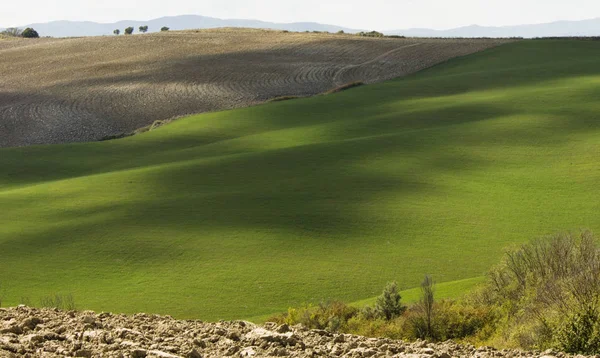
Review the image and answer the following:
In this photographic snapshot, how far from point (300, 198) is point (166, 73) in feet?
134

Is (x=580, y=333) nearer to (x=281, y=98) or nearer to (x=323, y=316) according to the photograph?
(x=323, y=316)

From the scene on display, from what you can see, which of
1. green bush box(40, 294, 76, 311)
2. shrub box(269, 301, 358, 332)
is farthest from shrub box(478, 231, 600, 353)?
green bush box(40, 294, 76, 311)

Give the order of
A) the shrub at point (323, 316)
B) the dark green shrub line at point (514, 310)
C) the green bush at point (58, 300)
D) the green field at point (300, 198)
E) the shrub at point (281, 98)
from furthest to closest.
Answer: the shrub at point (281, 98) → the green field at point (300, 198) → the green bush at point (58, 300) → the shrub at point (323, 316) → the dark green shrub line at point (514, 310)

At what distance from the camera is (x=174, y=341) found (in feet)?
34.7

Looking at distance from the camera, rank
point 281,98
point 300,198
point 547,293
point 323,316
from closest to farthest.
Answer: point 547,293
point 323,316
point 300,198
point 281,98

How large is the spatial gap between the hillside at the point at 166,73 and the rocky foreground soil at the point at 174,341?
166 feet

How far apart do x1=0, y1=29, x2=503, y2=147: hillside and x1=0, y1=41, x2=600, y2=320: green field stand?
18.9ft

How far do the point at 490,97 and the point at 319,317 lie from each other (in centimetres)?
4034

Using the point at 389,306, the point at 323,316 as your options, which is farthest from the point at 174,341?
the point at 389,306

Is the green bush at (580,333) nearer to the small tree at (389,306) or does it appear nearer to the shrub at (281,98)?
the small tree at (389,306)

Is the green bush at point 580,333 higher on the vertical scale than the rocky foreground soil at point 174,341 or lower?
lower

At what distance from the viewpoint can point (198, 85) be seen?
240 feet

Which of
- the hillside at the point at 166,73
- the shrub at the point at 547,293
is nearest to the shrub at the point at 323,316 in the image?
the shrub at the point at 547,293

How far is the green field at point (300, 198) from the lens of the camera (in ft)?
101
